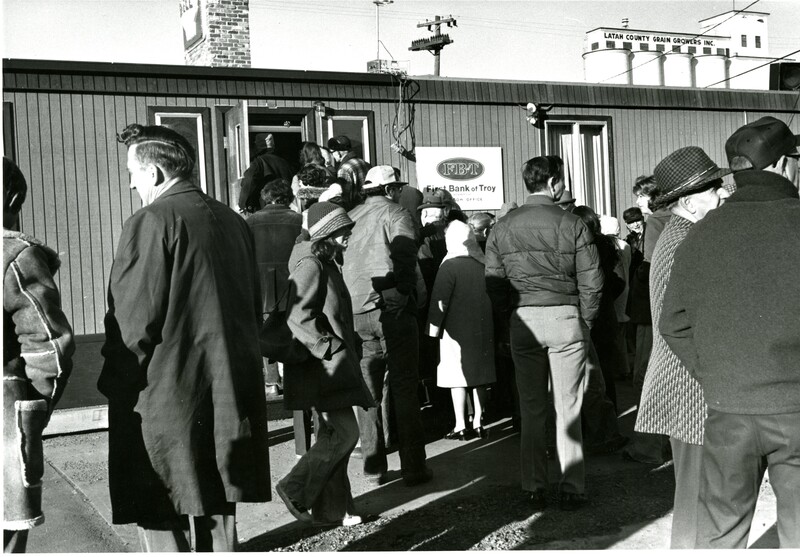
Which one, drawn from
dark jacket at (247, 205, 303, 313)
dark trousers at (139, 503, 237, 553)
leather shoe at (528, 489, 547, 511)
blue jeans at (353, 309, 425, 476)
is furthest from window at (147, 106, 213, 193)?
dark trousers at (139, 503, 237, 553)

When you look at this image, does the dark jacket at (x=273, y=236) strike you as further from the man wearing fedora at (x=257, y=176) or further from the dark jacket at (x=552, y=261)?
the dark jacket at (x=552, y=261)

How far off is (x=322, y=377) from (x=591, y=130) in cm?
920

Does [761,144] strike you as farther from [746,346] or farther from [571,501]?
[571,501]

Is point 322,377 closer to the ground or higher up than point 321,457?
higher up

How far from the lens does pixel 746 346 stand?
3305mm

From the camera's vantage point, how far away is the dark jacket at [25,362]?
11.0 ft

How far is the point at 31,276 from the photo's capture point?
11.1ft

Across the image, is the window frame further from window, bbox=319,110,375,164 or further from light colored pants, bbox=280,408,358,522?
light colored pants, bbox=280,408,358,522

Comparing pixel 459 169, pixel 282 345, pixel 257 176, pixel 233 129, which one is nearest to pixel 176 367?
pixel 282 345

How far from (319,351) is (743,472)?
2454 mm

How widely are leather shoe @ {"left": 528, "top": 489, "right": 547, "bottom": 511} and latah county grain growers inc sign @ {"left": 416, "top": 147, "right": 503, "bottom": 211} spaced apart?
262 inches

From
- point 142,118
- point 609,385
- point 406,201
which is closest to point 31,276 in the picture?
point 609,385

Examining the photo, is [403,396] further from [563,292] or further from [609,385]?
[609,385]

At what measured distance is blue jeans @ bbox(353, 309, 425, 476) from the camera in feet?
20.5
